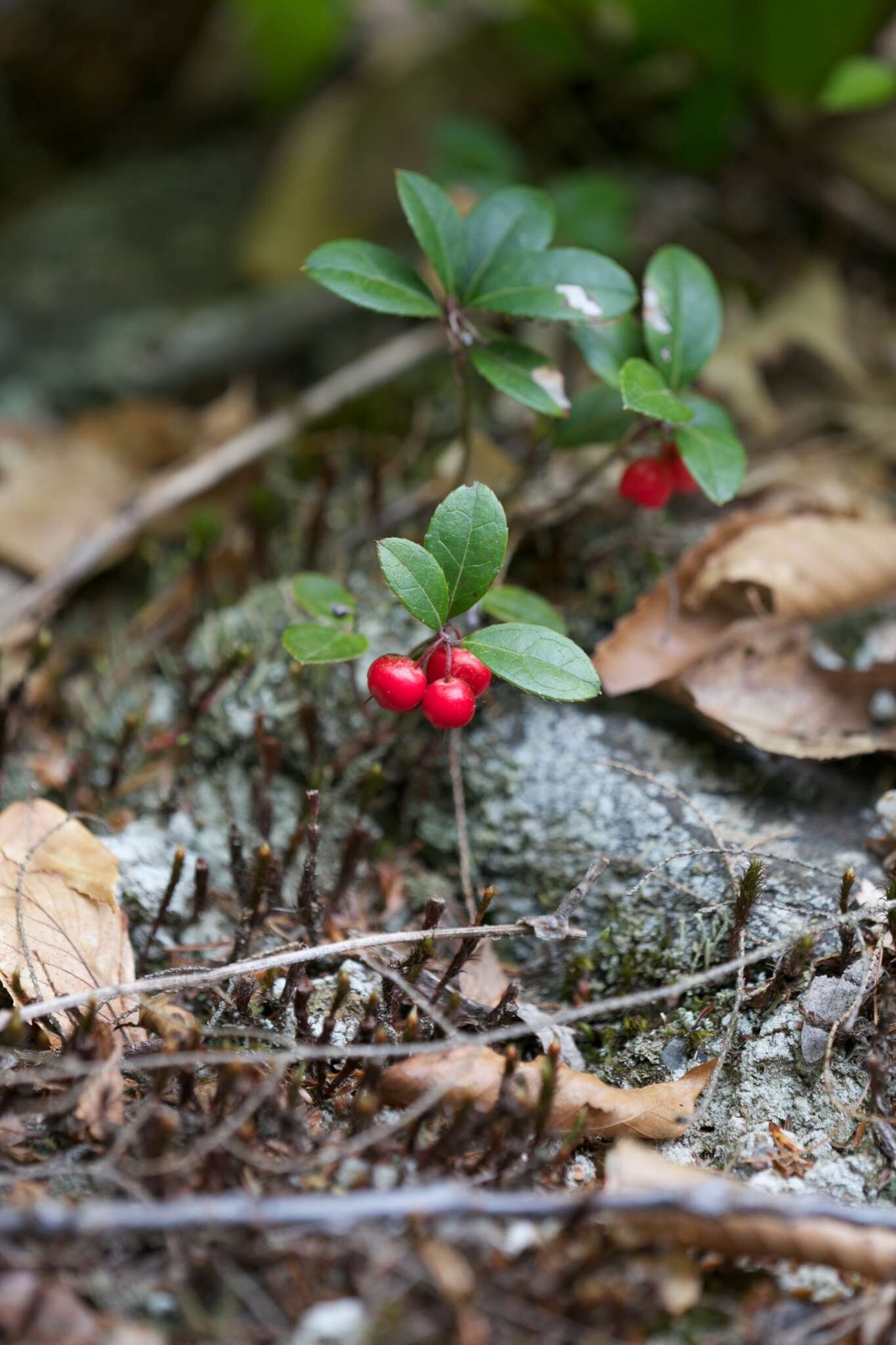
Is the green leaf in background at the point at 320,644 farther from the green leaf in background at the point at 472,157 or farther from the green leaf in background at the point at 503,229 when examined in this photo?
the green leaf in background at the point at 472,157

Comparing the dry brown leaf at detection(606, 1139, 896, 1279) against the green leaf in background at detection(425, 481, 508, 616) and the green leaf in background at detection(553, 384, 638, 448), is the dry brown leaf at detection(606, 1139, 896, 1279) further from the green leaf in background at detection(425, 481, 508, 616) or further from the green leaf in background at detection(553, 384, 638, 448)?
the green leaf in background at detection(553, 384, 638, 448)

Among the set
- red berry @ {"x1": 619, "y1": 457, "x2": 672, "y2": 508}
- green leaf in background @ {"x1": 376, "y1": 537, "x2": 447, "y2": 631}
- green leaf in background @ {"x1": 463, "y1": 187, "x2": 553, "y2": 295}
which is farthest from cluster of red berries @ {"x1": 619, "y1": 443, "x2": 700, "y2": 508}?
green leaf in background @ {"x1": 376, "y1": 537, "x2": 447, "y2": 631}

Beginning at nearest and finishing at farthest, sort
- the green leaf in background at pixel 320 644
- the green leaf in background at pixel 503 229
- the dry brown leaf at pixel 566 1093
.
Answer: the dry brown leaf at pixel 566 1093, the green leaf in background at pixel 320 644, the green leaf in background at pixel 503 229

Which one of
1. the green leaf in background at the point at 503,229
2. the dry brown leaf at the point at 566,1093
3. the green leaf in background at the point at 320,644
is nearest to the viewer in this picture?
the dry brown leaf at the point at 566,1093

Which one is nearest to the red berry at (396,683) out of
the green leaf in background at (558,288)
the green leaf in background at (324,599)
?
the green leaf in background at (324,599)

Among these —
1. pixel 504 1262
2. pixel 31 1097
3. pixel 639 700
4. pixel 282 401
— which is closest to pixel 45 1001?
pixel 31 1097

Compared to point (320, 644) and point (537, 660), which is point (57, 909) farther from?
point (537, 660)
